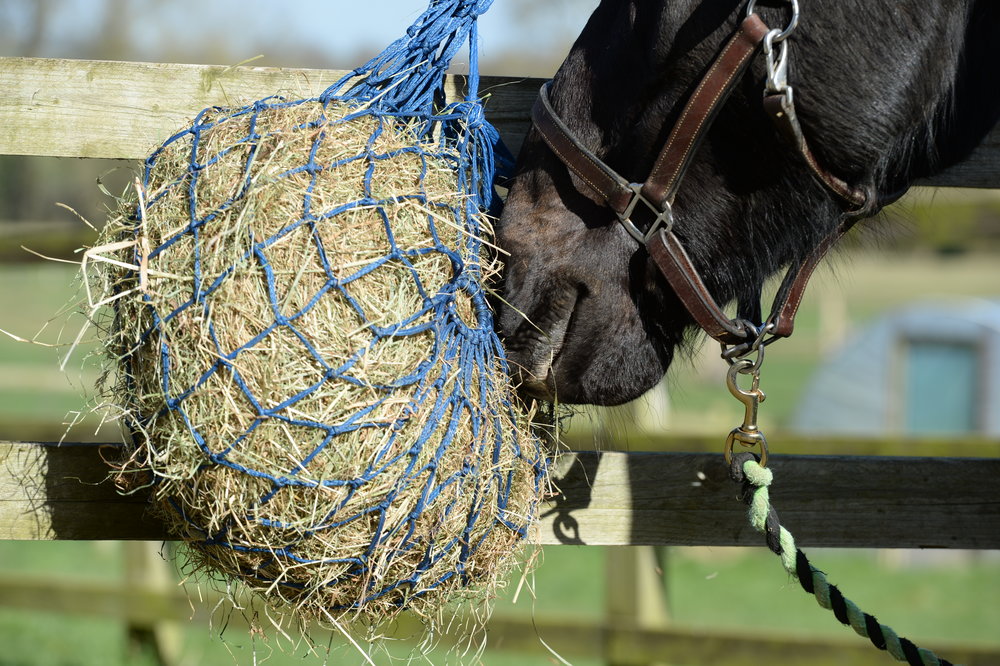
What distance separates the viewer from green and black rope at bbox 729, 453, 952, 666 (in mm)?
1488

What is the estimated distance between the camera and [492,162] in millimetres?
1605

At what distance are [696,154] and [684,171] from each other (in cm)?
5

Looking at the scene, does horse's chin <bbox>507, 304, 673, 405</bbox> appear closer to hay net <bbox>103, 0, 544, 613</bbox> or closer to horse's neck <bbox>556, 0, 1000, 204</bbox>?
hay net <bbox>103, 0, 544, 613</bbox>

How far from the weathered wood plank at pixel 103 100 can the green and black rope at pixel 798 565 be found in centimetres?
114

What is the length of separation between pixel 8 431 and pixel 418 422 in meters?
4.57

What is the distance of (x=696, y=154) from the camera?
150 centimetres

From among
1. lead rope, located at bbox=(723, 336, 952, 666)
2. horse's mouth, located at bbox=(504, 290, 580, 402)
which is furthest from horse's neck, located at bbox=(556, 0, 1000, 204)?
lead rope, located at bbox=(723, 336, 952, 666)

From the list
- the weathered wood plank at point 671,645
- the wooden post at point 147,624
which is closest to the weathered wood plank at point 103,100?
the weathered wood plank at point 671,645

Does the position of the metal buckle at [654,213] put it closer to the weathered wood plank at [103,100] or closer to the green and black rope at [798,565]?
the green and black rope at [798,565]

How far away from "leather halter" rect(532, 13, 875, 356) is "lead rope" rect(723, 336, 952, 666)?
0.23ft

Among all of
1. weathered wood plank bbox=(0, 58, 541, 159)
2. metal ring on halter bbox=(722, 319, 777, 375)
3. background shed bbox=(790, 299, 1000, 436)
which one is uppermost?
weathered wood plank bbox=(0, 58, 541, 159)

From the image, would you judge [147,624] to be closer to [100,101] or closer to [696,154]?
[100,101]

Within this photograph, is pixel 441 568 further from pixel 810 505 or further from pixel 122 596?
pixel 122 596

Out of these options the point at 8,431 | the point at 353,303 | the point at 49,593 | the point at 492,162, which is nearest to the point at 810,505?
the point at 492,162
